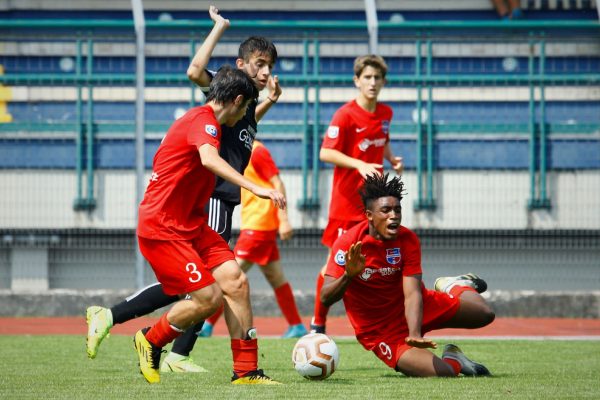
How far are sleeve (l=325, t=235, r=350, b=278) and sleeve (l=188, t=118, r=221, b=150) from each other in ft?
3.66

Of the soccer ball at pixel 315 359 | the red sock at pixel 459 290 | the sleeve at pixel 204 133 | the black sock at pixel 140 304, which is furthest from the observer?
the red sock at pixel 459 290

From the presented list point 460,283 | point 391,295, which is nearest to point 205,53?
point 391,295

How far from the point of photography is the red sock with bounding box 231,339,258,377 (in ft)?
19.3

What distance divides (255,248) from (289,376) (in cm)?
360

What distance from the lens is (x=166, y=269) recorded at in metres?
5.74

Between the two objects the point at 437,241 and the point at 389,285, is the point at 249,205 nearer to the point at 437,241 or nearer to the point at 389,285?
the point at 437,241

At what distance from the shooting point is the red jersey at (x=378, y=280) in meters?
6.39

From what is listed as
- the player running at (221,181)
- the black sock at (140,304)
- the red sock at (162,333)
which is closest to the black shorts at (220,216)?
the player running at (221,181)

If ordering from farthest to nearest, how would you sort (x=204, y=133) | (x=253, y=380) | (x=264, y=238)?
1. (x=264, y=238)
2. (x=253, y=380)
3. (x=204, y=133)

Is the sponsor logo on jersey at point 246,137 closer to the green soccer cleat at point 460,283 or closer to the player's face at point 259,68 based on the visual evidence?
the player's face at point 259,68

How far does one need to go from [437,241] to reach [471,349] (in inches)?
148

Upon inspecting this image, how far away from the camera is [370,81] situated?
8.90 meters

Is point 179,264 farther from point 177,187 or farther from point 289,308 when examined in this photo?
point 289,308

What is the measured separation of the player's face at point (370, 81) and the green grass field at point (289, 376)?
205 centimetres
